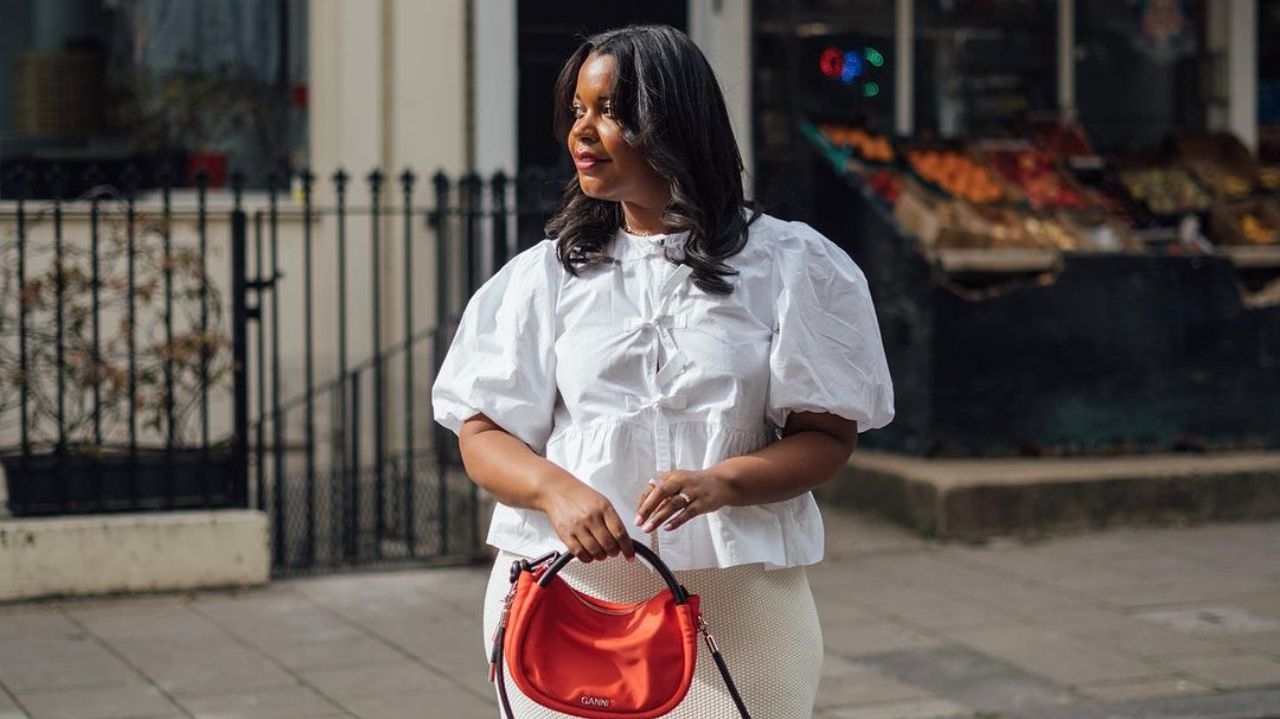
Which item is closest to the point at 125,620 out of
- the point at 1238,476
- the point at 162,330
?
the point at 162,330

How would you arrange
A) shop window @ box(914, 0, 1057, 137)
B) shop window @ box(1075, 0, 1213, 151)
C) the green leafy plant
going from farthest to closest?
shop window @ box(1075, 0, 1213, 151)
shop window @ box(914, 0, 1057, 137)
the green leafy plant

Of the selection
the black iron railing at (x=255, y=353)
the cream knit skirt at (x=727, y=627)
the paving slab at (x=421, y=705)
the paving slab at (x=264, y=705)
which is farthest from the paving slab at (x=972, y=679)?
the cream knit skirt at (x=727, y=627)

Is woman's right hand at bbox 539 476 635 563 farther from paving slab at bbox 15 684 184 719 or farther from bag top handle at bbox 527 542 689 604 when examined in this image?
paving slab at bbox 15 684 184 719

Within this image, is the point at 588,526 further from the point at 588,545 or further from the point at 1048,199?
the point at 1048,199

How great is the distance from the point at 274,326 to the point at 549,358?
16.9 feet

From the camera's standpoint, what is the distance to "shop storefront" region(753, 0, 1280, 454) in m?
9.23

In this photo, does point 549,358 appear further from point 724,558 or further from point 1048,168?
point 1048,168

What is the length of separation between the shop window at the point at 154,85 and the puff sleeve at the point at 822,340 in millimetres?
7113

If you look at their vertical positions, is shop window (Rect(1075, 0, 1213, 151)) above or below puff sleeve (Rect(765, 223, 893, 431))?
above

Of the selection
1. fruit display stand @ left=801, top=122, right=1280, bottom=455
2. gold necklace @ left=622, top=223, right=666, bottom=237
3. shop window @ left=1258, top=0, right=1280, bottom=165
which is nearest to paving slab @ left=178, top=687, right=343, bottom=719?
gold necklace @ left=622, top=223, right=666, bottom=237

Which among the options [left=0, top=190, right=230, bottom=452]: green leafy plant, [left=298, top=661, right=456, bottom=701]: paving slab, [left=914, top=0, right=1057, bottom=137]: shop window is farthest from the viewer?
[left=914, top=0, right=1057, bottom=137]: shop window

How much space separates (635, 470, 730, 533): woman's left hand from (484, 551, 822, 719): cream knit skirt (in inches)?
6.7

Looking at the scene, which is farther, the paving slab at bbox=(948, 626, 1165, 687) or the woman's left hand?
the paving slab at bbox=(948, 626, 1165, 687)

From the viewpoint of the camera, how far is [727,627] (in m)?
2.94
